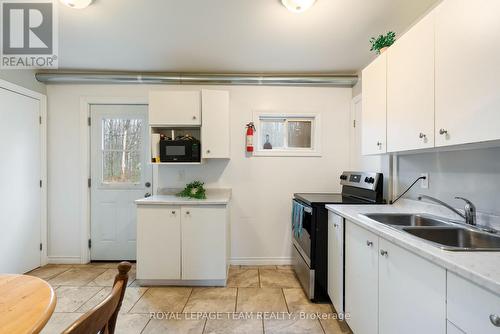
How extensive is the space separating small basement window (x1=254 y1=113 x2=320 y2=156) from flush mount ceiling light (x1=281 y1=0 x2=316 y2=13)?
4.68 ft

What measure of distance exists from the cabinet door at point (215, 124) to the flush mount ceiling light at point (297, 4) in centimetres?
122

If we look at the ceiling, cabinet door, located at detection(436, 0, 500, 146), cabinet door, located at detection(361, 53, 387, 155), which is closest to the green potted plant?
cabinet door, located at detection(361, 53, 387, 155)

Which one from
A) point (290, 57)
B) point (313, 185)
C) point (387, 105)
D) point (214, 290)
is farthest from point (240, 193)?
point (387, 105)

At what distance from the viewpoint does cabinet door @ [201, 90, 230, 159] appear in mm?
2783

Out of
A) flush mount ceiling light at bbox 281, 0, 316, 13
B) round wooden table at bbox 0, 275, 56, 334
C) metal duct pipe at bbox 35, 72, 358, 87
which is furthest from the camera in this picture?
metal duct pipe at bbox 35, 72, 358, 87

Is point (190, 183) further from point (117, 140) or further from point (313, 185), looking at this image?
point (313, 185)

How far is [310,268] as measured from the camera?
2.19 metres

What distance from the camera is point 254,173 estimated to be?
123 inches

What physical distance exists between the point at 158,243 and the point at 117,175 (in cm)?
123

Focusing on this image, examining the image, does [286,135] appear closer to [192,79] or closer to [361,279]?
[192,79]

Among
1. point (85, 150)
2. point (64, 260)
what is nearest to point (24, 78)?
point (85, 150)

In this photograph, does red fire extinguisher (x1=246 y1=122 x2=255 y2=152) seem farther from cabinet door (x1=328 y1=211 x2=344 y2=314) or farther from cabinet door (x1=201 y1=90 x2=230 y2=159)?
cabinet door (x1=328 y1=211 x2=344 y2=314)

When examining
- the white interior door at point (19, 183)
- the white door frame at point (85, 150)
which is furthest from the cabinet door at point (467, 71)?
the white interior door at point (19, 183)

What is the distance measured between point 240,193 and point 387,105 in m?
1.94
